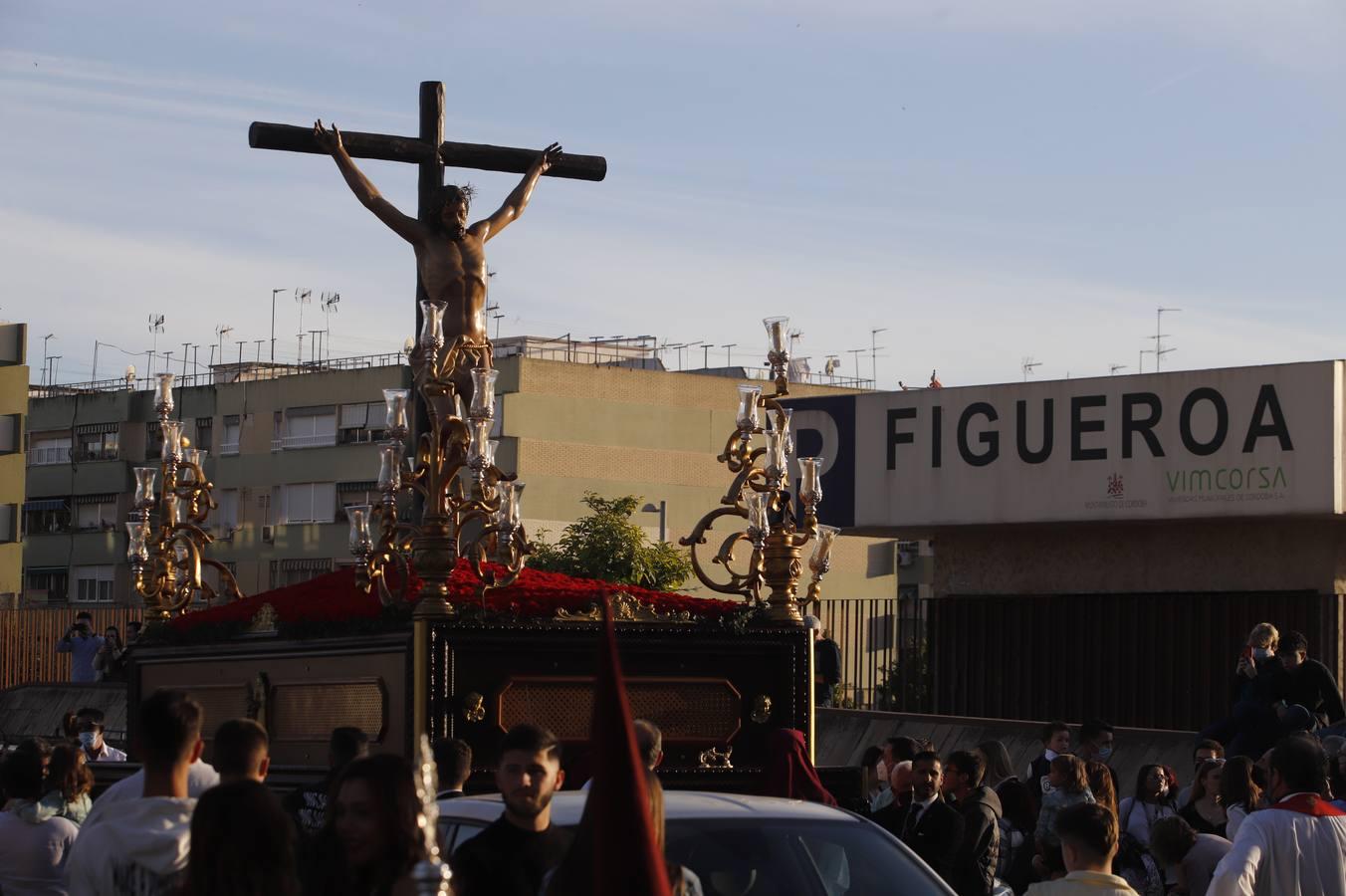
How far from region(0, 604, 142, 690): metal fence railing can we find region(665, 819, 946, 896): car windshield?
93.9 feet

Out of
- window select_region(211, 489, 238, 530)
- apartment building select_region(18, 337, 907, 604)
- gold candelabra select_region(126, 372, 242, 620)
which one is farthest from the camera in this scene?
window select_region(211, 489, 238, 530)

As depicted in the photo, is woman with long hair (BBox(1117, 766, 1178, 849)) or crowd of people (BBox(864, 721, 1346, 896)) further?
woman with long hair (BBox(1117, 766, 1178, 849))

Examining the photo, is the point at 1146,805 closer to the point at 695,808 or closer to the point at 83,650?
the point at 695,808

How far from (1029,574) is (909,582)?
155 ft

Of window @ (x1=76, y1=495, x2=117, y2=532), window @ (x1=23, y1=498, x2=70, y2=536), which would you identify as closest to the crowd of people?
window @ (x1=76, y1=495, x2=117, y2=532)

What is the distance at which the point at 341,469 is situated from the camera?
63094mm

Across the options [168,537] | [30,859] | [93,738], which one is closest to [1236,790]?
[30,859]

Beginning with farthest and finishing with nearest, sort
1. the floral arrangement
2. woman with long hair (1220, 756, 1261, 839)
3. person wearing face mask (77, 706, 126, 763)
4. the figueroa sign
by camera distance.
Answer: the figueroa sign
person wearing face mask (77, 706, 126, 763)
the floral arrangement
woman with long hair (1220, 756, 1261, 839)

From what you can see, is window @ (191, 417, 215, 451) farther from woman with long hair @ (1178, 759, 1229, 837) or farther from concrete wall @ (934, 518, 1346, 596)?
woman with long hair @ (1178, 759, 1229, 837)

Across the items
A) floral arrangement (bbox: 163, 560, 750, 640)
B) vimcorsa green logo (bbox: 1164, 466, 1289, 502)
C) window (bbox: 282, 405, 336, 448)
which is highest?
window (bbox: 282, 405, 336, 448)

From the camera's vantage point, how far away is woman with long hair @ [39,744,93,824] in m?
8.14

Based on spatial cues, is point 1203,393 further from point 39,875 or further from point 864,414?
point 39,875

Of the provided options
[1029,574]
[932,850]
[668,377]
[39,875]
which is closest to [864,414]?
[1029,574]

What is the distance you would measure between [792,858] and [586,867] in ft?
7.05
